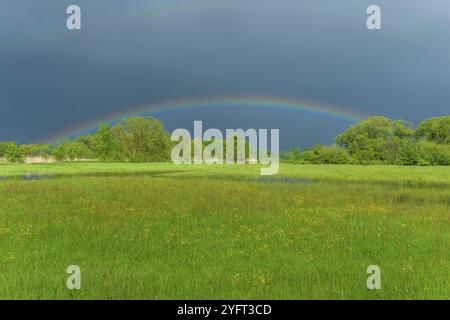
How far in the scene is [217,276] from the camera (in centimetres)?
745

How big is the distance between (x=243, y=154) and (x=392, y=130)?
59.5m

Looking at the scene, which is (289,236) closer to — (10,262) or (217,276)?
(217,276)

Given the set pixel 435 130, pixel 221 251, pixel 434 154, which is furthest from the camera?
pixel 435 130

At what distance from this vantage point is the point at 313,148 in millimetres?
117500

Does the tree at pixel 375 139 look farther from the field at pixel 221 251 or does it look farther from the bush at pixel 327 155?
the field at pixel 221 251

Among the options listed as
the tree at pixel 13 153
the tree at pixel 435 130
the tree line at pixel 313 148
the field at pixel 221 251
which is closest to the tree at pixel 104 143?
the tree line at pixel 313 148

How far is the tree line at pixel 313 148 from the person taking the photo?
107 m

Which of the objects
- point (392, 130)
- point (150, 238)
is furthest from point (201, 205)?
point (392, 130)

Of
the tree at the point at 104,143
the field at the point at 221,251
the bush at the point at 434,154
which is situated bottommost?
the field at the point at 221,251

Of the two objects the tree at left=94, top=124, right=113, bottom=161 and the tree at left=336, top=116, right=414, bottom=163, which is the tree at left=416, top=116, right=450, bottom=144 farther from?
the tree at left=94, top=124, right=113, bottom=161

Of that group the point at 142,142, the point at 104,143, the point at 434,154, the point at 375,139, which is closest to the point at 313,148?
the point at 375,139

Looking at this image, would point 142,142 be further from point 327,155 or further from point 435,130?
point 435,130

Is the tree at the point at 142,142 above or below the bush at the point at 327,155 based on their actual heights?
above

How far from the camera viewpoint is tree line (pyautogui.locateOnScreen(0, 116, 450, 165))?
107 m
